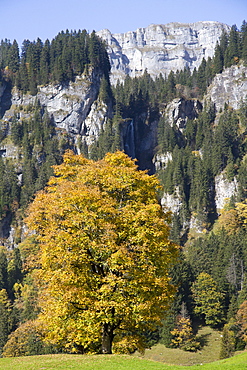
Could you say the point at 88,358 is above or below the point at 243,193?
below

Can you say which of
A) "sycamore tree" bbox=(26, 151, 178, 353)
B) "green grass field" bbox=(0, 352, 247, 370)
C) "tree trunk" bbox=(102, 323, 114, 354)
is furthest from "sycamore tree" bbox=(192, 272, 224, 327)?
"green grass field" bbox=(0, 352, 247, 370)

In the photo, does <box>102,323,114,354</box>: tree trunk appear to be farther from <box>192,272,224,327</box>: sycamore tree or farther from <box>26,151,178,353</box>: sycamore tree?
<box>192,272,224,327</box>: sycamore tree

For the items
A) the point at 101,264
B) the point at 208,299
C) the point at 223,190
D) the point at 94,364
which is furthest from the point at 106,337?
the point at 223,190

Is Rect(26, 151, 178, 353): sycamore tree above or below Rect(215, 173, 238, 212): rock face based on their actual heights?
below

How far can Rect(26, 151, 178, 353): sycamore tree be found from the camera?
27516mm

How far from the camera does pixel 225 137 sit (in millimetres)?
183500

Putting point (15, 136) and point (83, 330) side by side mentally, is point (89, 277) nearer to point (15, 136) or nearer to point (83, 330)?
point (83, 330)

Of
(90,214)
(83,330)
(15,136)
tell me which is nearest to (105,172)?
(90,214)

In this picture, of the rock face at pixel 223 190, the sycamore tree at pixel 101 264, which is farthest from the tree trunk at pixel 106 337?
the rock face at pixel 223 190

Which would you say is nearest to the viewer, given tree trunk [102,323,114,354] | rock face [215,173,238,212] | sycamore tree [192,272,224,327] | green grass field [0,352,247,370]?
green grass field [0,352,247,370]

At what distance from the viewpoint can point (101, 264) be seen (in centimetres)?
3028

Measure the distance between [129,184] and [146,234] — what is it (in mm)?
4321

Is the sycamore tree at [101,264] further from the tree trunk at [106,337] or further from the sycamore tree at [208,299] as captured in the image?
the sycamore tree at [208,299]

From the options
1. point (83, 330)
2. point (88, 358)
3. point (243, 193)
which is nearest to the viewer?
point (88, 358)
